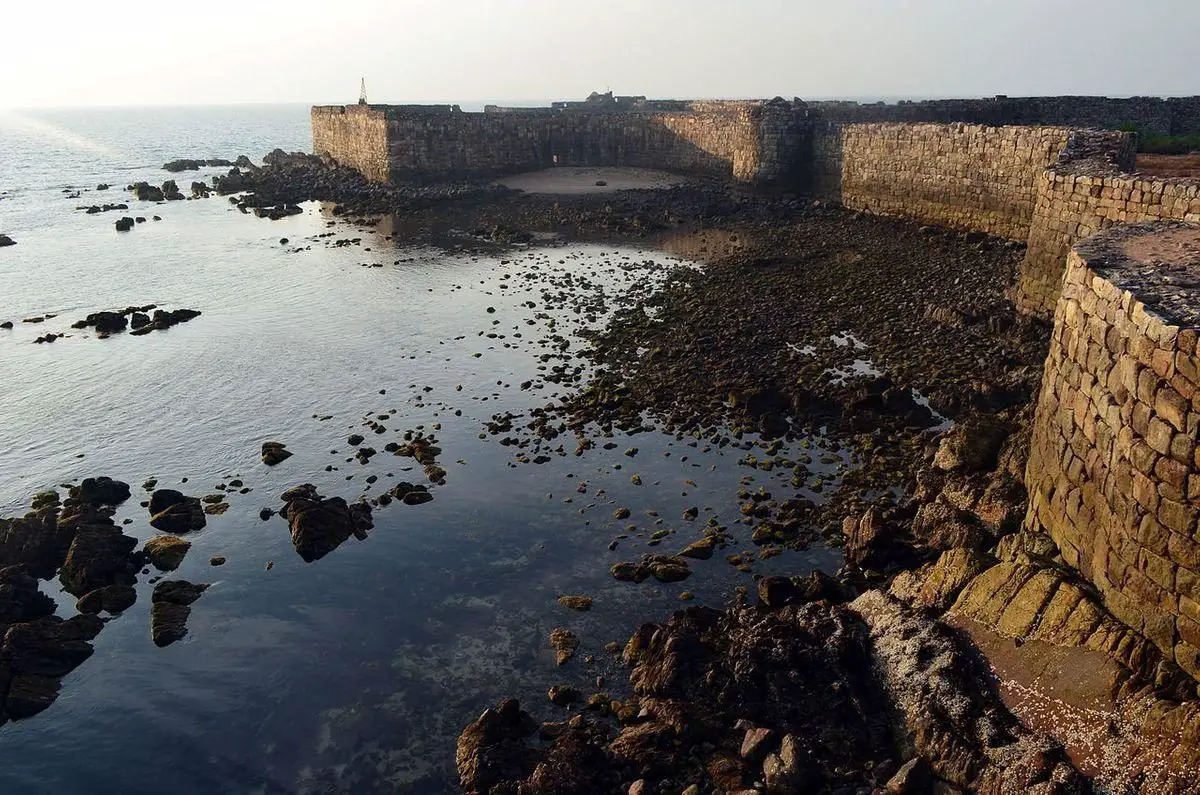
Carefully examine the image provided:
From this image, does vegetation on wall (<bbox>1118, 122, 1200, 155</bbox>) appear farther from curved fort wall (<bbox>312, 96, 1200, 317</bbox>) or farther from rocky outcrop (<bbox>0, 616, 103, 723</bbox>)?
rocky outcrop (<bbox>0, 616, 103, 723</bbox>)

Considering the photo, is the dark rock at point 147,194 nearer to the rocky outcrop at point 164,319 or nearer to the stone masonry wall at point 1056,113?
the rocky outcrop at point 164,319

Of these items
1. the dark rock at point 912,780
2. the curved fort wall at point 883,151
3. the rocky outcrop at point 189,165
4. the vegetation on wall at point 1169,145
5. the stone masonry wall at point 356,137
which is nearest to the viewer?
the dark rock at point 912,780

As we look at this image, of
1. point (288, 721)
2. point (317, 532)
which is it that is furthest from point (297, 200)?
point (288, 721)

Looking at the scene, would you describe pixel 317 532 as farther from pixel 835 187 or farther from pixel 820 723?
pixel 835 187

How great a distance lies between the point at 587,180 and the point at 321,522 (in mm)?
43330

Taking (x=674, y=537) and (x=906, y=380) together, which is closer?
(x=674, y=537)

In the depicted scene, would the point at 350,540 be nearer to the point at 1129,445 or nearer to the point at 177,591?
the point at 177,591

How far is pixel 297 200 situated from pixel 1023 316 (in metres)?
49.3

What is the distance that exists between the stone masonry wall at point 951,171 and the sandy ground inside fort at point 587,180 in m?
15.9

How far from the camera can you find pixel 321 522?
46.8ft

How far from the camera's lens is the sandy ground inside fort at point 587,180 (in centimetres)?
5103

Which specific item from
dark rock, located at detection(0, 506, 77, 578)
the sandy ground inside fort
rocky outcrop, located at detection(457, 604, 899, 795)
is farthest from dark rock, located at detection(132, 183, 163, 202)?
rocky outcrop, located at detection(457, 604, 899, 795)

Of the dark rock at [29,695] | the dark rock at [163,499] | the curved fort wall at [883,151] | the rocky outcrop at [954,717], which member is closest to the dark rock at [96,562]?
the dark rock at [163,499]

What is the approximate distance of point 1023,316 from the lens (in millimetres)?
20578
